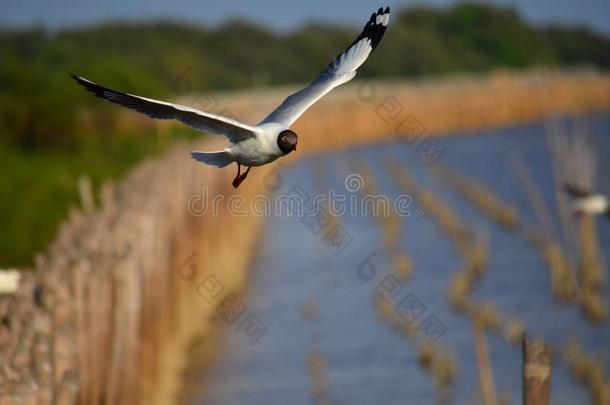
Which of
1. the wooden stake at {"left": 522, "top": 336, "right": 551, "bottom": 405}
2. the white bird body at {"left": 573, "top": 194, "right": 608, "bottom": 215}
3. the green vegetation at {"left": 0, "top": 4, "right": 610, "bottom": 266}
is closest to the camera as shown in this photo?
the wooden stake at {"left": 522, "top": 336, "right": 551, "bottom": 405}

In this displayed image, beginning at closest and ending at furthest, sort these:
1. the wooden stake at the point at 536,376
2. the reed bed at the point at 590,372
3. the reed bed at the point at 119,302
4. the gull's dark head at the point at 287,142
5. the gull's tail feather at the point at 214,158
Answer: the gull's dark head at the point at 287,142 < the gull's tail feather at the point at 214,158 < the wooden stake at the point at 536,376 < the reed bed at the point at 119,302 < the reed bed at the point at 590,372

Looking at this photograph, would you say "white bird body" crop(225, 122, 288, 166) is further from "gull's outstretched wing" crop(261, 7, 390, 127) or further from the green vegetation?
the green vegetation

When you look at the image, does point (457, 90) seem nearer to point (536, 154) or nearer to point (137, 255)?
point (536, 154)

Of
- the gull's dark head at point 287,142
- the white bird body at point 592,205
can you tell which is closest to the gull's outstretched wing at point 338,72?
the gull's dark head at point 287,142

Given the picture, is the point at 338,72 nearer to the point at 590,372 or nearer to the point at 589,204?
the point at 589,204

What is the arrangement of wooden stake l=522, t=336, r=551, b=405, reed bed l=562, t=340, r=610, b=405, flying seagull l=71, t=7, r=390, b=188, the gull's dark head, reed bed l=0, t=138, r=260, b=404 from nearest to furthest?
the gull's dark head, flying seagull l=71, t=7, r=390, b=188, wooden stake l=522, t=336, r=551, b=405, reed bed l=0, t=138, r=260, b=404, reed bed l=562, t=340, r=610, b=405

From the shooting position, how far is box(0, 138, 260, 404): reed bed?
7.47 meters

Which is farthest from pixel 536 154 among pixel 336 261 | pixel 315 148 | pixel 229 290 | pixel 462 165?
pixel 229 290

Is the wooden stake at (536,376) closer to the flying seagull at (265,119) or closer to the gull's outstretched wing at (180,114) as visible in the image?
the flying seagull at (265,119)

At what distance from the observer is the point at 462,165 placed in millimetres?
51594

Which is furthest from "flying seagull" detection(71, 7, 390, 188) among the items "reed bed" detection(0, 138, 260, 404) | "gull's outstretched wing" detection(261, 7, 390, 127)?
"reed bed" detection(0, 138, 260, 404)

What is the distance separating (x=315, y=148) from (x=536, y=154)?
9.37 metres

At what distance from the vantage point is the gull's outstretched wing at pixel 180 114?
18.1 ft

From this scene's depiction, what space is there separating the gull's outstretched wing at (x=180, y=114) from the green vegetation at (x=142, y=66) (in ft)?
15.1
